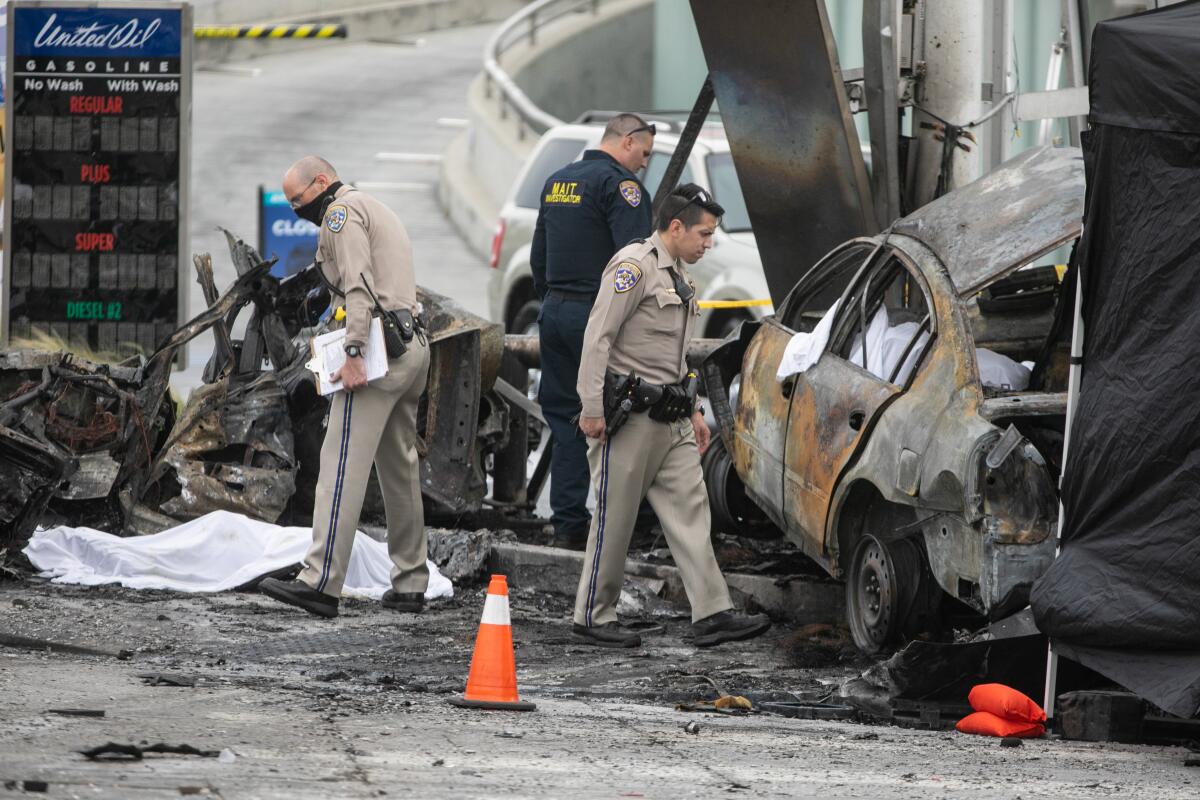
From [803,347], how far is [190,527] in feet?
10.4

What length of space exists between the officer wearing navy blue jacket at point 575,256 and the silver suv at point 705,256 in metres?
3.49

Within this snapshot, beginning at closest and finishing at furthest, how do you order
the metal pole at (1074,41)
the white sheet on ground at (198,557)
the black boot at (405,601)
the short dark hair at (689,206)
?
the short dark hair at (689,206), the black boot at (405,601), the white sheet on ground at (198,557), the metal pole at (1074,41)

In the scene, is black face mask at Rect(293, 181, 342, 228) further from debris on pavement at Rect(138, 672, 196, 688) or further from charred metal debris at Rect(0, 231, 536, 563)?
Result: debris on pavement at Rect(138, 672, 196, 688)

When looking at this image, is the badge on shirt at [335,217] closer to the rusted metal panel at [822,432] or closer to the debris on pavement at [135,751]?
the rusted metal panel at [822,432]

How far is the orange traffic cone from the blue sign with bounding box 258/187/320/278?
41.5 ft

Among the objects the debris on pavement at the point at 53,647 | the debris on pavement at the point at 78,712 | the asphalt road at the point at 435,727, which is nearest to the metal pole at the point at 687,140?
the asphalt road at the point at 435,727

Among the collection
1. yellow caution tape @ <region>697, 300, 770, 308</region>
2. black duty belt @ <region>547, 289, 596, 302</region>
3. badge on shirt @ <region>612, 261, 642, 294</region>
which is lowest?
yellow caution tape @ <region>697, 300, 770, 308</region>

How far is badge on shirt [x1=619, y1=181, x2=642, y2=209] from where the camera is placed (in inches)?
367

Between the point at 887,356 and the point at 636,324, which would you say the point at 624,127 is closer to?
the point at 636,324

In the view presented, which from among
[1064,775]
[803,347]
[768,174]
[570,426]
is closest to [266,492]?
[570,426]

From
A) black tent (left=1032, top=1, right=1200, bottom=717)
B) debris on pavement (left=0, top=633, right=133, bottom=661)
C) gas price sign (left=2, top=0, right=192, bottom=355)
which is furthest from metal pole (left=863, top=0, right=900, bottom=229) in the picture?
debris on pavement (left=0, top=633, right=133, bottom=661)

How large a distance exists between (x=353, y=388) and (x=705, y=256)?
659cm

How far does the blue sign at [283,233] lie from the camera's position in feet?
61.7

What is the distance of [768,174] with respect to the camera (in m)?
11.4
